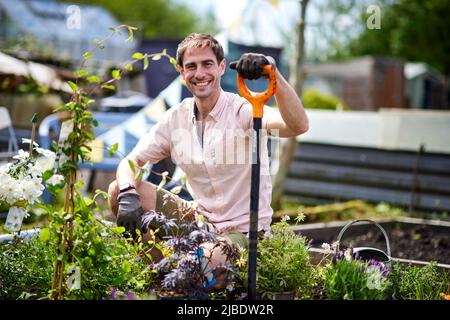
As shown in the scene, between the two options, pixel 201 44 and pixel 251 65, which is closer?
pixel 251 65

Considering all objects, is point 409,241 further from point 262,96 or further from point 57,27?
point 57,27

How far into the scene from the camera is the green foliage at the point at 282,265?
281 centimetres

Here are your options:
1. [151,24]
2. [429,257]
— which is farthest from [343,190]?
[151,24]

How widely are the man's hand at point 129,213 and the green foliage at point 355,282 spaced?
3.02 feet

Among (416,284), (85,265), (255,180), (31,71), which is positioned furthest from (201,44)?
(31,71)

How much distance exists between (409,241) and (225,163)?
2.54 m

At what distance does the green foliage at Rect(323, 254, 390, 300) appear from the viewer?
261cm

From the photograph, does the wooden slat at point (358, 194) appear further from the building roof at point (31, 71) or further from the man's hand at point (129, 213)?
the man's hand at point (129, 213)

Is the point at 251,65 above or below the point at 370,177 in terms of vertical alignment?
above

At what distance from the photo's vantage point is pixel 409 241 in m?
5.39

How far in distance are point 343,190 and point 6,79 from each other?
4.24 m

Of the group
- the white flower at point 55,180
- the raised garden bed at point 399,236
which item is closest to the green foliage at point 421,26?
the raised garden bed at point 399,236

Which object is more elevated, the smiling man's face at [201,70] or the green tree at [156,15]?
the green tree at [156,15]

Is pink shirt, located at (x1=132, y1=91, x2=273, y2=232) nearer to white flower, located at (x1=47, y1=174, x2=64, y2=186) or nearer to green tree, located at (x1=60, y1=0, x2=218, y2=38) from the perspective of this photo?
white flower, located at (x1=47, y1=174, x2=64, y2=186)
